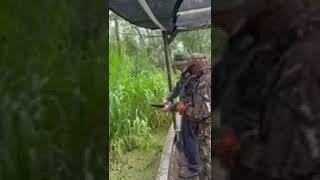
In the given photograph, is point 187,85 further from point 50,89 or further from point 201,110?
point 50,89

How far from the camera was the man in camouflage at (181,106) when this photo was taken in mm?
3932

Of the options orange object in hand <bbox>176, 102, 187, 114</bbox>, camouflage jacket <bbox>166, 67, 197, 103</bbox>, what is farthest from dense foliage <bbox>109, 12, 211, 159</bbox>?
orange object in hand <bbox>176, 102, 187, 114</bbox>

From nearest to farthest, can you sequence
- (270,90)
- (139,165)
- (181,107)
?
(270,90) → (181,107) → (139,165)

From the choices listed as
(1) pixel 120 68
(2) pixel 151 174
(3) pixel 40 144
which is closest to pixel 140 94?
(1) pixel 120 68

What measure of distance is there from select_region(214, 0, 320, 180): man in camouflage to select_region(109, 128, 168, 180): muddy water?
4.04 meters

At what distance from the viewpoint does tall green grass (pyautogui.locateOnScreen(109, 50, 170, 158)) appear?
18.0 feet

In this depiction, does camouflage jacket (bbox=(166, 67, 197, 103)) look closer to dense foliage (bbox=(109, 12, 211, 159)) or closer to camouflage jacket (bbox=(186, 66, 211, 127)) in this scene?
camouflage jacket (bbox=(186, 66, 211, 127))

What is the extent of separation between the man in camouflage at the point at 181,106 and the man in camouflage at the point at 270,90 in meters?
3.18

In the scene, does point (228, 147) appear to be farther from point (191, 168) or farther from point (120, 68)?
point (120, 68)

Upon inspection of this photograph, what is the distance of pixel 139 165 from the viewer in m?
5.36

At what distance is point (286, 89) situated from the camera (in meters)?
0.61

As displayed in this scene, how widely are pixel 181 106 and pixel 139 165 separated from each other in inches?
64.8

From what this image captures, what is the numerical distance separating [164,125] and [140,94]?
84 centimetres

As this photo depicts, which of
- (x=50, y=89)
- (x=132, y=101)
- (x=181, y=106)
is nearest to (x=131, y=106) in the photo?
(x=132, y=101)
